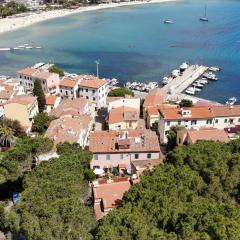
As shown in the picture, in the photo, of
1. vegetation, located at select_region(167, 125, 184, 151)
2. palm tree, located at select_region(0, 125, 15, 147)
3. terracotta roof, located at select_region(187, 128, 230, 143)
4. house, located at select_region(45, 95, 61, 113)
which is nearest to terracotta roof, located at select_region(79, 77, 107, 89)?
house, located at select_region(45, 95, 61, 113)

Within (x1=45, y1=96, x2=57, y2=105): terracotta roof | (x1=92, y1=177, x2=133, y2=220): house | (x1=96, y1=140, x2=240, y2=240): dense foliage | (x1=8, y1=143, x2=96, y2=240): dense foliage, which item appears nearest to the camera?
(x1=96, y1=140, x2=240, y2=240): dense foliage

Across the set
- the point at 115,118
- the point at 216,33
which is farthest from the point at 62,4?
the point at 115,118

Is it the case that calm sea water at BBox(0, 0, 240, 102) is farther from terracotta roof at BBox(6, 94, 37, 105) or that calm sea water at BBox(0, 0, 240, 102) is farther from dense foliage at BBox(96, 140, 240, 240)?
dense foliage at BBox(96, 140, 240, 240)

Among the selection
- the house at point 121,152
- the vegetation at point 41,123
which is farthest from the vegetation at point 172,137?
the vegetation at point 41,123

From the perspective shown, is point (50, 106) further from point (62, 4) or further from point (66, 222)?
point (62, 4)

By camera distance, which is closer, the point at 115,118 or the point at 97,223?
the point at 97,223

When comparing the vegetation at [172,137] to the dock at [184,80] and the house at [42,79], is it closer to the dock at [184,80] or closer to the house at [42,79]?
the dock at [184,80]

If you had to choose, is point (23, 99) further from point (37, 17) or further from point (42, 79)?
point (37, 17)
